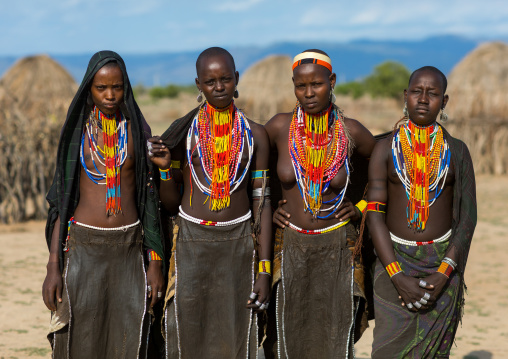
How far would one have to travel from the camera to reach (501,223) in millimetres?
10148

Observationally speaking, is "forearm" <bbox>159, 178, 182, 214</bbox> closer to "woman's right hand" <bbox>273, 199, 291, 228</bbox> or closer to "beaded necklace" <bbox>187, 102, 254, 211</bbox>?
"beaded necklace" <bbox>187, 102, 254, 211</bbox>

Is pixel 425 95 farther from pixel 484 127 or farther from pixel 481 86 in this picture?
pixel 481 86

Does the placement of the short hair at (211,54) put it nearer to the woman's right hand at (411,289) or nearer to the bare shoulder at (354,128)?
the bare shoulder at (354,128)

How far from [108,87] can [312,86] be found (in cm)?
107

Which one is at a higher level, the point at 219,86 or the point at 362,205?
the point at 219,86

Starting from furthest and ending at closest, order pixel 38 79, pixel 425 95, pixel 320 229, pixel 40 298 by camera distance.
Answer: pixel 38 79 < pixel 40 298 < pixel 320 229 < pixel 425 95

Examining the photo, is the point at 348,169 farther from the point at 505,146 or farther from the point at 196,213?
the point at 505,146

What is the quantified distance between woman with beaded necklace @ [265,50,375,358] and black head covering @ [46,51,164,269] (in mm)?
703

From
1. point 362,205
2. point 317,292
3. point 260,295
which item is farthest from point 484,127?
point 260,295

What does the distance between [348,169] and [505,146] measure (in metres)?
12.8

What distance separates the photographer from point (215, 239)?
3.44 meters

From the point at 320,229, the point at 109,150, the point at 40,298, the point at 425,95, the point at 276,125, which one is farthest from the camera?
the point at 40,298

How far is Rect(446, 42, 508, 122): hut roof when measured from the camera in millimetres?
15203

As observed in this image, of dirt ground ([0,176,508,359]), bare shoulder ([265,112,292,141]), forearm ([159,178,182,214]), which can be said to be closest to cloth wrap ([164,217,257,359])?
forearm ([159,178,182,214])
